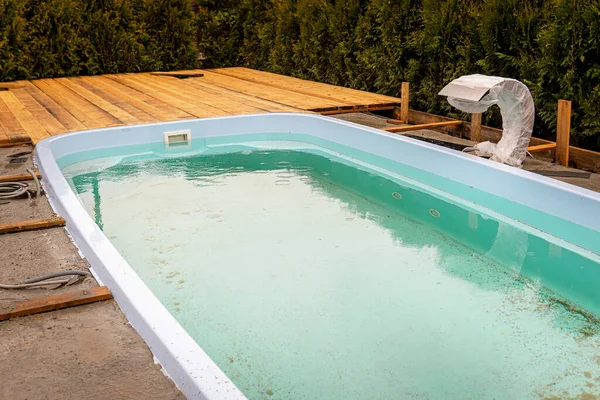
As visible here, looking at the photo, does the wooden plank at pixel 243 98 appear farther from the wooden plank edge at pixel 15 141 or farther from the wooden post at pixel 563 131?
the wooden post at pixel 563 131

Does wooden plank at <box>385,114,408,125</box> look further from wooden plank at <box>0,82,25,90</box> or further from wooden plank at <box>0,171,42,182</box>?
wooden plank at <box>0,82,25,90</box>

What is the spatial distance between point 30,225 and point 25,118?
330 cm

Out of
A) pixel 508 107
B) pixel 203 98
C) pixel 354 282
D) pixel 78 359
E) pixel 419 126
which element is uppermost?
pixel 508 107

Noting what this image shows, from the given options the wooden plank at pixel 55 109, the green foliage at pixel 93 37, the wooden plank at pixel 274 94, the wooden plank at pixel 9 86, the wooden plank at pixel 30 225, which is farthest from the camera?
the green foliage at pixel 93 37

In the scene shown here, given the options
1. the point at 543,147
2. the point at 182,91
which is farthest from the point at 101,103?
the point at 543,147

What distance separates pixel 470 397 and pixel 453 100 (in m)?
2.40

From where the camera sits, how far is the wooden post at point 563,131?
4.39 meters

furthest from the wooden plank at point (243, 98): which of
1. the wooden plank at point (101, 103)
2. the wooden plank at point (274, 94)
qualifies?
the wooden plank at point (101, 103)

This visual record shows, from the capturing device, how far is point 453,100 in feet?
13.5

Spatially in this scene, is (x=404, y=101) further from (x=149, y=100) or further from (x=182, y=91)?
(x=182, y=91)

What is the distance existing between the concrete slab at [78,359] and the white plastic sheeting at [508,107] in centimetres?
263

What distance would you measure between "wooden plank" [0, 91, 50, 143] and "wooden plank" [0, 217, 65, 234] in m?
2.11

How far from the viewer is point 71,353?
192cm

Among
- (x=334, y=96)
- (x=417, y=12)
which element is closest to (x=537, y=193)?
(x=417, y=12)
